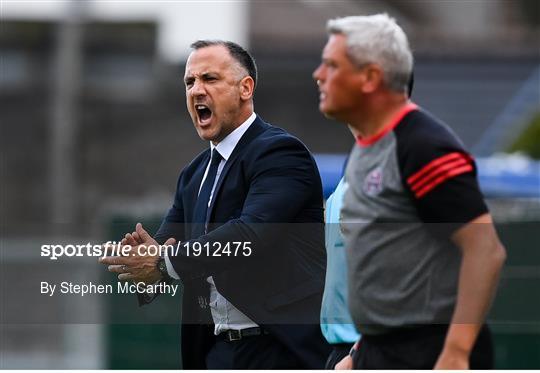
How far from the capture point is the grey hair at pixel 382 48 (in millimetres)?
3959

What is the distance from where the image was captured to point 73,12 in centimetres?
2319

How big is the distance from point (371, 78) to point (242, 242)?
1.16 metres

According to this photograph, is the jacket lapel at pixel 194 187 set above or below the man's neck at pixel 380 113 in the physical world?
below

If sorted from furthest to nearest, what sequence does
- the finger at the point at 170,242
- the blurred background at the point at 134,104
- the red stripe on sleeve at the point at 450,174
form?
1. the blurred background at the point at 134,104
2. the finger at the point at 170,242
3. the red stripe on sleeve at the point at 450,174

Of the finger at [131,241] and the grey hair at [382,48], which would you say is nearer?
the grey hair at [382,48]

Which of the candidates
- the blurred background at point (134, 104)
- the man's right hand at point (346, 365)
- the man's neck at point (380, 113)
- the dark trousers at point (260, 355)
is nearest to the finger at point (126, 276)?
the dark trousers at point (260, 355)

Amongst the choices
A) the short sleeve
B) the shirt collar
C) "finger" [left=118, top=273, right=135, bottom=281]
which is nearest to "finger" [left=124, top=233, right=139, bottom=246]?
"finger" [left=118, top=273, right=135, bottom=281]

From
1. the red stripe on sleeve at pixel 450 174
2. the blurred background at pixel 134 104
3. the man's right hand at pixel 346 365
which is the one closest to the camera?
the red stripe on sleeve at pixel 450 174

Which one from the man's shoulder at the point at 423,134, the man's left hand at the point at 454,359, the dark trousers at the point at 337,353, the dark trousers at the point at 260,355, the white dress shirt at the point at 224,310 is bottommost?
the dark trousers at the point at 260,355

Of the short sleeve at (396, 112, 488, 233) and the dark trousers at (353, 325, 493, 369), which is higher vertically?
the short sleeve at (396, 112, 488, 233)

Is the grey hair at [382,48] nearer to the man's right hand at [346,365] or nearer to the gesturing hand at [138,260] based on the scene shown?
the man's right hand at [346,365]

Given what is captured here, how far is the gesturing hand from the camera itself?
498 centimetres

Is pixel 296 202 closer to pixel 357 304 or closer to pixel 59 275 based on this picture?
pixel 357 304

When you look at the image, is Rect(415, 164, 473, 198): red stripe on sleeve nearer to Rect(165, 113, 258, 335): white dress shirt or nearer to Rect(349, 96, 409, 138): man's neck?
Rect(349, 96, 409, 138): man's neck
